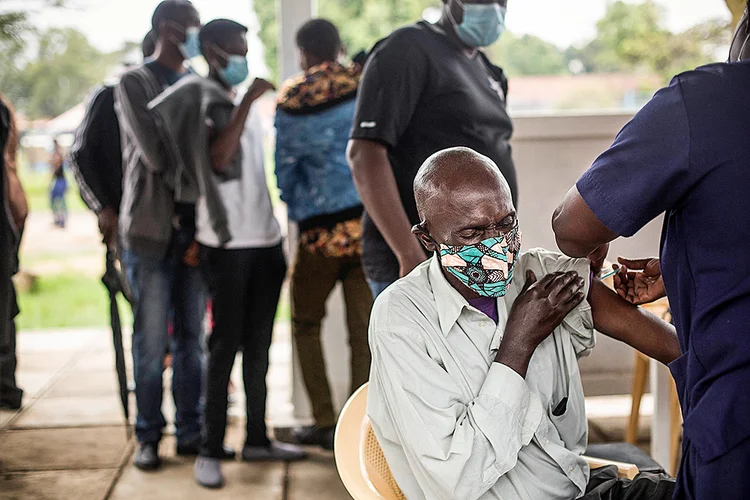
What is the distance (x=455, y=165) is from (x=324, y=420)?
7.55 feet

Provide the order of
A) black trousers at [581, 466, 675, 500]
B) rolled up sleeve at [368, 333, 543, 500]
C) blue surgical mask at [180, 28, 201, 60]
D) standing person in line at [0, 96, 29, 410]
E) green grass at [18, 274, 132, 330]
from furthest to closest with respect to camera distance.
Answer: green grass at [18, 274, 132, 330] → standing person in line at [0, 96, 29, 410] → blue surgical mask at [180, 28, 201, 60] → black trousers at [581, 466, 675, 500] → rolled up sleeve at [368, 333, 543, 500]

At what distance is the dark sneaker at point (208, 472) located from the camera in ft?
10.8

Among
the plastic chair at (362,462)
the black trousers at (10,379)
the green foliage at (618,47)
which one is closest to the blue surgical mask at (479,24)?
the plastic chair at (362,462)

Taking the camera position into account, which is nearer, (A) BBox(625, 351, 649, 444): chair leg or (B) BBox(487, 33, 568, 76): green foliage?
(A) BBox(625, 351, 649, 444): chair leg

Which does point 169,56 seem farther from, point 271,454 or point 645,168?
point 645,168

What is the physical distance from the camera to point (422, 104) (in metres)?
2.36

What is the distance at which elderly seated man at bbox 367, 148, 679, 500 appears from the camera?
1.45 m

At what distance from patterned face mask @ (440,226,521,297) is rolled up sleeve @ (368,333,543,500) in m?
0.16

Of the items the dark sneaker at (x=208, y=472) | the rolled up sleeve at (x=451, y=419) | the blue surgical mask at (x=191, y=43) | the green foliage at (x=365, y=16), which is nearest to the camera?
the rolled up sleeve at (x=451, y=419)

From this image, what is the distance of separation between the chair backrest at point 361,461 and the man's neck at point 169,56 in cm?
212

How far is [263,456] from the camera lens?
3.54 m

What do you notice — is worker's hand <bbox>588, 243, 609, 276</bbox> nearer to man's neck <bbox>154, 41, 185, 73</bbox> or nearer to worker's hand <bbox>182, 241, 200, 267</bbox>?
worker's hand <bbox>182, 241, 200, 267</bbox>

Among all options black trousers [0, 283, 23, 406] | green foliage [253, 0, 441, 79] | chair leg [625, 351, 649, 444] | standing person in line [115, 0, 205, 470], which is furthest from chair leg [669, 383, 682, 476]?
black trousers [0, 283, 23, 406]

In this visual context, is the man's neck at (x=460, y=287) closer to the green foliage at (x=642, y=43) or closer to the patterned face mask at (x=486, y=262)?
the patterned face mask at (x=486, y=262)
